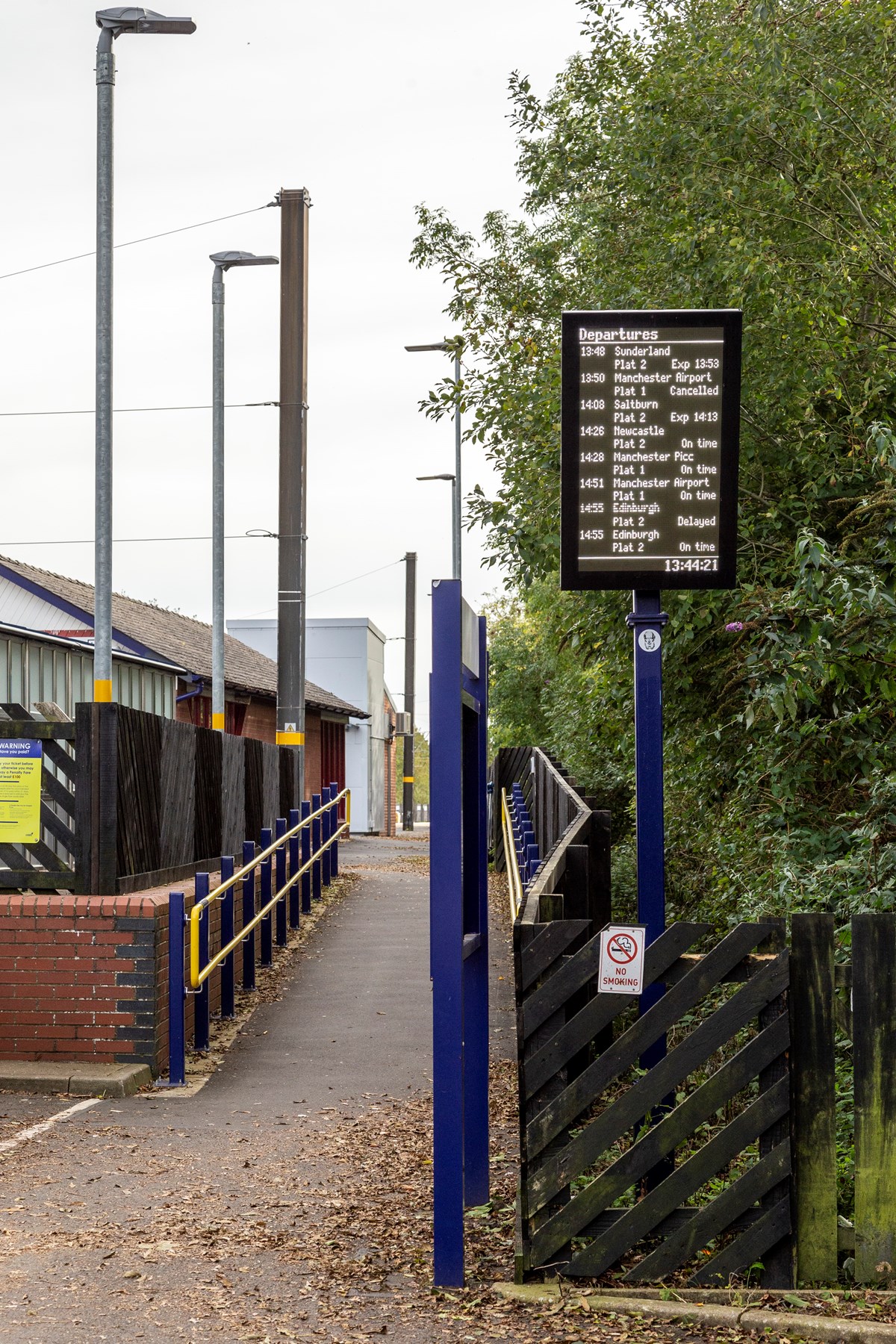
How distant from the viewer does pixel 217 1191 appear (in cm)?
630

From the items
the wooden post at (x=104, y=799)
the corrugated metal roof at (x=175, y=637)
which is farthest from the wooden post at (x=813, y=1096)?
the corrugated metal roof at (x=175, y=637)

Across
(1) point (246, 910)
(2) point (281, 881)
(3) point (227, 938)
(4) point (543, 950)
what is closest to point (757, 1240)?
(4) point (543, 950)

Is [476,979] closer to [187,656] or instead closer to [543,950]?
[543,950]

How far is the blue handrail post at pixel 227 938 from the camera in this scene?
10.9 metres

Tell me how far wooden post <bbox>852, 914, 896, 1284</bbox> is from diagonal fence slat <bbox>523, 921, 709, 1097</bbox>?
21.3 inches

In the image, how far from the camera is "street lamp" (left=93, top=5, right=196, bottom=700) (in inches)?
431

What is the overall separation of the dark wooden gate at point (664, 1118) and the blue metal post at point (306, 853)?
480 inches

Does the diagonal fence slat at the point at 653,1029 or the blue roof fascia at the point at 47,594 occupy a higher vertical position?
the blue roof fascia at the point at 47,594

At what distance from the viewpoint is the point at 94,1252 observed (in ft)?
17.6

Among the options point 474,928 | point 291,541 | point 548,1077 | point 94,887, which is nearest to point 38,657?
point 291,541

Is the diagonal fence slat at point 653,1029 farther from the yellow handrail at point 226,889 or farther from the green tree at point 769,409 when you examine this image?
the yellow handrail at point 226,889

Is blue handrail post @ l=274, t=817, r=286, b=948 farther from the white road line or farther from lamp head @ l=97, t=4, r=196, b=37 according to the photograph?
lamp head @ l=97, t=4, r=196, b=37

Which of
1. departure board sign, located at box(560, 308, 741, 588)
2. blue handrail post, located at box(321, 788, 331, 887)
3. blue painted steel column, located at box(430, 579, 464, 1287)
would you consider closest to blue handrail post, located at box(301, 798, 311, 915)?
blue handrail post, located at box(321, 788, 331, 887)

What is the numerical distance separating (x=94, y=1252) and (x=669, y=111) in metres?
8.17
